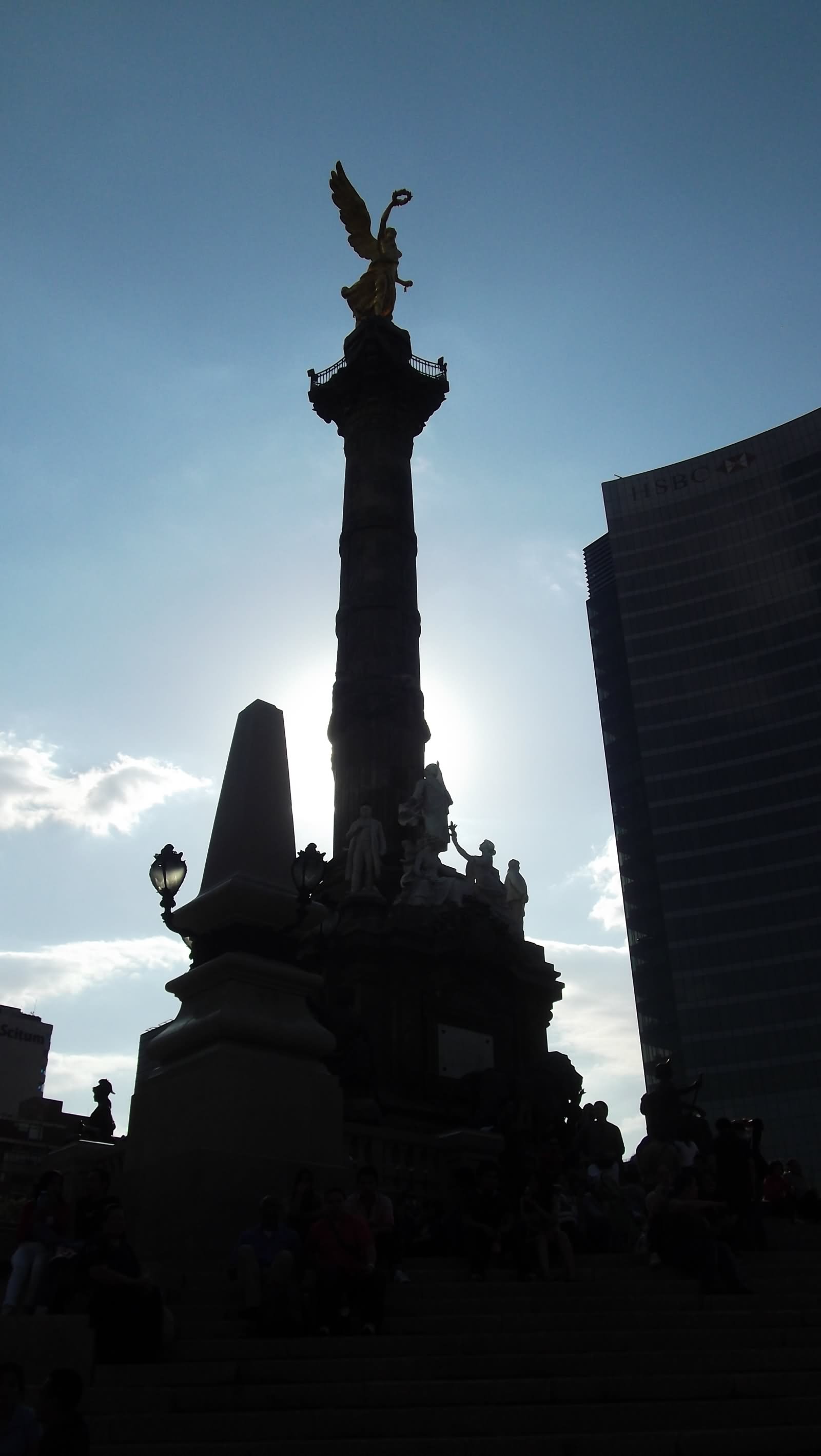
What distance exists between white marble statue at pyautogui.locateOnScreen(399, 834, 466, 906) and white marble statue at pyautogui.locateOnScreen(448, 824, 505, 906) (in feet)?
1.20

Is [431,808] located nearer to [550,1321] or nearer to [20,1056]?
[550,1321]

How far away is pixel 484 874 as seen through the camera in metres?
24.3

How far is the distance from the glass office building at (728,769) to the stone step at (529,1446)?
65171 millimetres

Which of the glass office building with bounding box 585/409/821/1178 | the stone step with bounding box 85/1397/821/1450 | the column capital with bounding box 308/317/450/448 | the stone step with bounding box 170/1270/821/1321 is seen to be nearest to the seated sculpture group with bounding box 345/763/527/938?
the column capital with bounding box 308/317/450/448

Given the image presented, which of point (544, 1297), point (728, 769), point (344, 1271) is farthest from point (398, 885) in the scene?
point (728, 769)

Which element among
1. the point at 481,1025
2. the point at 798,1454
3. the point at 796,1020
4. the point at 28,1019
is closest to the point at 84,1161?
the point at 798,1454

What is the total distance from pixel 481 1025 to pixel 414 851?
3739 millimetres

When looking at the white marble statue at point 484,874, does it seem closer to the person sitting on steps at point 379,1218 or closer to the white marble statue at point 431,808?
the white marble statue at point 431,808

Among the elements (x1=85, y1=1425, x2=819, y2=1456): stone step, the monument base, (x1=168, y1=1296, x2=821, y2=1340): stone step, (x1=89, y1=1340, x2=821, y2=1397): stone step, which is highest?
the monument base

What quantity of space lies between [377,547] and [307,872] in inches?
777

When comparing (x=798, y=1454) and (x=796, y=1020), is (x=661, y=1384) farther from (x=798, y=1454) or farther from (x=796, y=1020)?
(x=796, y=1020)

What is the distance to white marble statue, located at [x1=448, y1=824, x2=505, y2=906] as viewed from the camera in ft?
77.4

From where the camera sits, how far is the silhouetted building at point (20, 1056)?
55281 millimetres

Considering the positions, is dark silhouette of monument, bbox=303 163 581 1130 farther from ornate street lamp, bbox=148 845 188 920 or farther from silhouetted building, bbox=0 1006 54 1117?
silhouetted building, bbox=0 1006 54 1117
